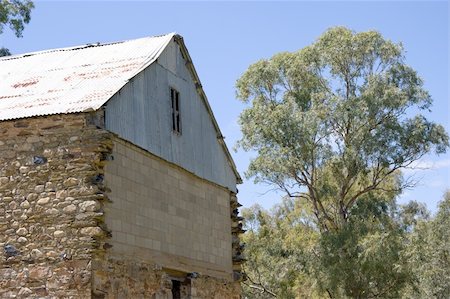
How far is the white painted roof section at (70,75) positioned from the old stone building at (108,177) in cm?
4

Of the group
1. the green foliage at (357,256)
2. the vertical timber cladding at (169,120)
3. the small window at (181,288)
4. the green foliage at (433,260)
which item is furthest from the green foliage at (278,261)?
the small window at (181,288)

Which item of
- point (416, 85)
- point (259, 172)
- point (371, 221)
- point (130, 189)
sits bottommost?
point (130, 189)

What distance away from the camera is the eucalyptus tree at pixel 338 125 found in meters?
34.5

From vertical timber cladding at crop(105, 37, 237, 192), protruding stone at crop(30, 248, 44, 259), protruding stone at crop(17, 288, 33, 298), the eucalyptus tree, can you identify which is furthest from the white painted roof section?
the eucalyptus tree

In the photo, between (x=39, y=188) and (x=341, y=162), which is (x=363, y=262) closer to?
(x=341, y=162)

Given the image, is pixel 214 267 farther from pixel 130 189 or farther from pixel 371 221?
pixel 371 221

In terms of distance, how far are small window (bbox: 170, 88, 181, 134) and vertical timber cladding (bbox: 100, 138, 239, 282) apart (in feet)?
3.18

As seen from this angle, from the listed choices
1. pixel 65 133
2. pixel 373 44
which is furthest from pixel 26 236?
pixel 373 44

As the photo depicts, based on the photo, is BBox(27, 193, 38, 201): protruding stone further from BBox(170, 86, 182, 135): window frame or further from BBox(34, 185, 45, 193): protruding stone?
BBox(170, 86, 182, 135): window frame

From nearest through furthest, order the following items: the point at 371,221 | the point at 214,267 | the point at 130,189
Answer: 1. the point at 130,189
2. the point at 214,267
3. the point at 371,221

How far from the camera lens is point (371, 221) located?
34875mm

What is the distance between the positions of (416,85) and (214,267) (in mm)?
18821

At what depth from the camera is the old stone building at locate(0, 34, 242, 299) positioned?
14.6 metres

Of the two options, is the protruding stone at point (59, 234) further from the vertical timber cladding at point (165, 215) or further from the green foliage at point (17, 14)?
the green foliage at point (17, 14)
